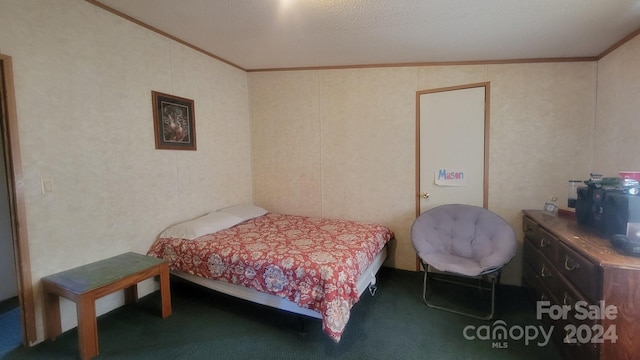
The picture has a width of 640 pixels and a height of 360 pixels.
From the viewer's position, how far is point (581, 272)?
1568 mm

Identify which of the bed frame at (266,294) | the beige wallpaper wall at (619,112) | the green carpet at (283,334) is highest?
the beige wallpaper wall at (619,112)

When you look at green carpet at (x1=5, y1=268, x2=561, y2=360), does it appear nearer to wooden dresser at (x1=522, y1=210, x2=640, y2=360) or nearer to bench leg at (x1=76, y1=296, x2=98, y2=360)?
bench leg at (x1=76, y1=296, x2=98, y2=360)

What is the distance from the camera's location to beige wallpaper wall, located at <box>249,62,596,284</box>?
2727 mm

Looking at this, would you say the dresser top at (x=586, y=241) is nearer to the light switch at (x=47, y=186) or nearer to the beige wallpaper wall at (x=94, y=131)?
the beige wallpaper wall at (x=94, y=131)

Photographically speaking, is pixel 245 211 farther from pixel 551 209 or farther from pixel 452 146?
pixel 551 209

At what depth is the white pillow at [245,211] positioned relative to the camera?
3254 millimetres

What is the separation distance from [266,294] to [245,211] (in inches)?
54.0

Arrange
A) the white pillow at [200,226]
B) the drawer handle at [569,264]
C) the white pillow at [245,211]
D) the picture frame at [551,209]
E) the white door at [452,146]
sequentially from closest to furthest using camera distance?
the drawer handle at [569,264]
the picture frame at [551,209]
the white pillow at [200,226]
the white door at [452,146]
the white pillow at [245,211]

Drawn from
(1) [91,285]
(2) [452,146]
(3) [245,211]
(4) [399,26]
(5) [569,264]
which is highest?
(4) [399,26]

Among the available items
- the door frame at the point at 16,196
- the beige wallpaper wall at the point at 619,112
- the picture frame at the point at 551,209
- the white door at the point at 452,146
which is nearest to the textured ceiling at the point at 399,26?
the beige wallpaper wall at the point at 619,112

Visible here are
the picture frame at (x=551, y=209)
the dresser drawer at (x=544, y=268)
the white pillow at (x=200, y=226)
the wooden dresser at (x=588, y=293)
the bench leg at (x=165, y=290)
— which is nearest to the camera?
the wooden dresser at (x=588, y=293)

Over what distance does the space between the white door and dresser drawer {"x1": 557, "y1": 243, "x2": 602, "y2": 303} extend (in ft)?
3.92

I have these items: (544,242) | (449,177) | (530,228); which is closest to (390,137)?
(449,177)

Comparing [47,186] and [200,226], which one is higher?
[47,186]
